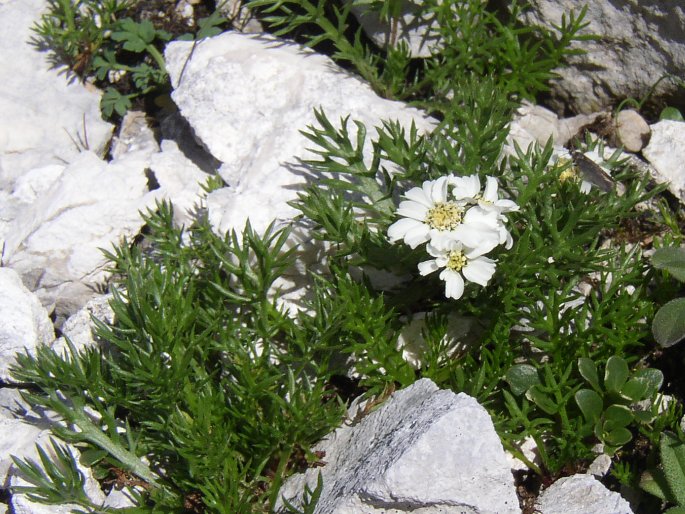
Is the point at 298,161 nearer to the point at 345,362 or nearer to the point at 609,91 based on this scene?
the point at 345,362

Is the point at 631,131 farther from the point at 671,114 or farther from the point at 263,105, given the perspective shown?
the point at 263,105

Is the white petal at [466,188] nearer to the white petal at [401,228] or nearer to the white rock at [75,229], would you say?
the white petal at [401,228]

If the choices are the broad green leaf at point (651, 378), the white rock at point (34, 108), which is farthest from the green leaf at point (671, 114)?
the white rock at point (34, 108)

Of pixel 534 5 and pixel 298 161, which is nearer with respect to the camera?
pixel 298 161

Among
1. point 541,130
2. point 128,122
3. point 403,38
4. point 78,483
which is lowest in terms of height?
point 78,483

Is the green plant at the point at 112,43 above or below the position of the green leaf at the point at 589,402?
above

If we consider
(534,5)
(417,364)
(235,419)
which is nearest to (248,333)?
(235,419)

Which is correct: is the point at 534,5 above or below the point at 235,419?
above

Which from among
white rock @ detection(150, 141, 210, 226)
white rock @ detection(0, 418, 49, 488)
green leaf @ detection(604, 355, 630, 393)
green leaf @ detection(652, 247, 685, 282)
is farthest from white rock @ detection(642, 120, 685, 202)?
white rock @ detection(0, 418, 49, 488)
